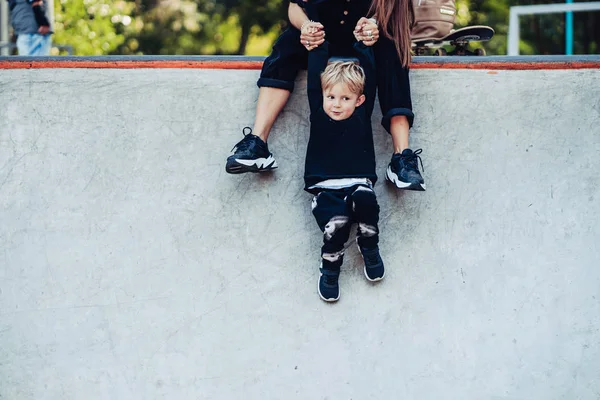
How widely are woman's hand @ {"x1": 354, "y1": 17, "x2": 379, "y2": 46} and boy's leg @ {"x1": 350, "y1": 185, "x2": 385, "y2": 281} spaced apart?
796 millimetres

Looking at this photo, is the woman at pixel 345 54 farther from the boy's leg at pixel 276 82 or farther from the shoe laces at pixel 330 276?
the shoe laces at pixel 330 276

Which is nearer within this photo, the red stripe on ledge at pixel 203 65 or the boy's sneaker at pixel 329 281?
the boy's sneaker at pixel 329 281

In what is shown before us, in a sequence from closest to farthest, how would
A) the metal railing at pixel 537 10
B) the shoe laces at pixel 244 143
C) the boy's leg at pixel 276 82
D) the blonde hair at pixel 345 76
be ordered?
the blonde hair at pixel 345 76 → the shoe laces at pixel 244 143 → the boy's leg at pixel 276 82 → the metal railing at pixel 537 10

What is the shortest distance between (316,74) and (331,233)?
0.85 m

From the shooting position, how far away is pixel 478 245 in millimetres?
4027

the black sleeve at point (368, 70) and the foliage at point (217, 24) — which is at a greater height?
the black sleeve at point (368, 70)

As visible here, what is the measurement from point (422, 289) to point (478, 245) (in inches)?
15.9

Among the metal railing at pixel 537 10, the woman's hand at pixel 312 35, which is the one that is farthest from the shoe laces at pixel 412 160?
the metal railing at pixel 537 10

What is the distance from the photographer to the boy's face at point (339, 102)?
3.77 m

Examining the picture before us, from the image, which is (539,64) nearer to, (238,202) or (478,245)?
(478,245)

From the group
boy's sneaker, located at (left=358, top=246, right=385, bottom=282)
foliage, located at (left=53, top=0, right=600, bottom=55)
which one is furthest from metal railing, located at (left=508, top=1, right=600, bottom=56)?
boy's sneaker, located at (left=358, top=246, right=385, bottom=282)

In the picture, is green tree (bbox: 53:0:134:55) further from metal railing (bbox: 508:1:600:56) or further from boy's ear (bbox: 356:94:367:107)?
boy's ear (bbox: 356:94:367:107)

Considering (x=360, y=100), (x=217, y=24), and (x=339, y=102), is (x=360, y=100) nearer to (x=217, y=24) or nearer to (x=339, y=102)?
(x=339, y=102)

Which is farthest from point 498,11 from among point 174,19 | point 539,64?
point 539,64
